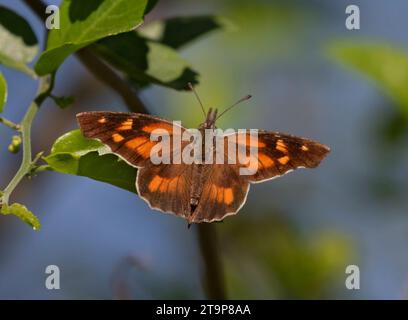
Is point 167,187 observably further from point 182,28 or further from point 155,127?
point 182,28

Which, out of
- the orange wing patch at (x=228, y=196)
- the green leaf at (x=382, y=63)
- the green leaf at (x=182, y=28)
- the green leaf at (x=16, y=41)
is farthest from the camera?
the green leaf at (x=382, y=63)

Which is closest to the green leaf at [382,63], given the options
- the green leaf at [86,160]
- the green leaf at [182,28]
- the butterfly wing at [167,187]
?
the green leaf at [182,28]

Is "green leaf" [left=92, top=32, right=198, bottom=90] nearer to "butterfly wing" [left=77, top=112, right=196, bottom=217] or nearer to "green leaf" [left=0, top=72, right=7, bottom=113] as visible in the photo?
"butterfly wing" [left=77, top=112, right=196, bottom=217]

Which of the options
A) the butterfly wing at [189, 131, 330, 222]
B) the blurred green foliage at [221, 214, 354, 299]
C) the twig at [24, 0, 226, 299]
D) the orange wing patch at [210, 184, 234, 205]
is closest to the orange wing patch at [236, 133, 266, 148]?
the butterfly wing at [189, 131, 330, 222]

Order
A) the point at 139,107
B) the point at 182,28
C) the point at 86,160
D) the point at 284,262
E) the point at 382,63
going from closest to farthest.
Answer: the point at 86,160 → the point at 139,107 → the point at 182,28 → the point at 382,63 → the point at 284,262

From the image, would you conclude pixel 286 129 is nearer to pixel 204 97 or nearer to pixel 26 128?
pixel 204 97

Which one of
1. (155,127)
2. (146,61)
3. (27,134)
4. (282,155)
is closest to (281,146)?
(282,155)

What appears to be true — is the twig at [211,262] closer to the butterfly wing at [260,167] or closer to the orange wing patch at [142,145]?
the butterfly wing at [260,167]

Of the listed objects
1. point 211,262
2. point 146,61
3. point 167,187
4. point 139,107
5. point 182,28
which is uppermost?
point 182,28
